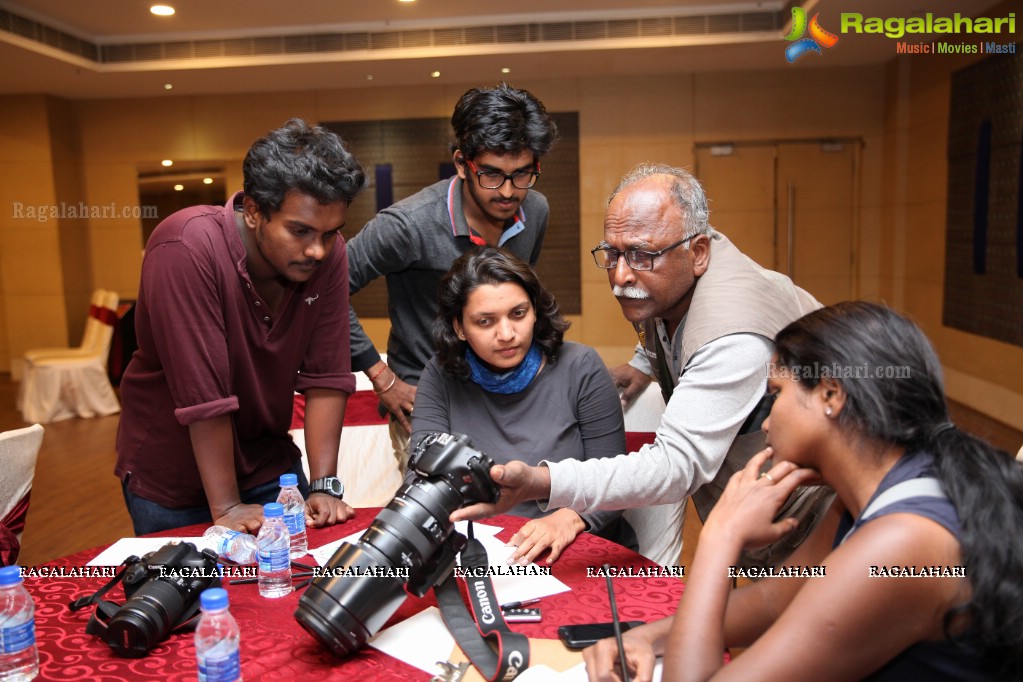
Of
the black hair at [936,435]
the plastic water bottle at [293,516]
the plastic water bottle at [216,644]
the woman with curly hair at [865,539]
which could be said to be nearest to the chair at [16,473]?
the plastic water bottle at [293,516]

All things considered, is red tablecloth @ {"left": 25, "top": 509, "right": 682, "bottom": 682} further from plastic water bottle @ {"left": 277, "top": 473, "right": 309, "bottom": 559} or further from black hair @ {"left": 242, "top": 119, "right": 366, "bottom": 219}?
black hair @ {"left": 242, "top": 119, "right": 366, "bottom": 219}

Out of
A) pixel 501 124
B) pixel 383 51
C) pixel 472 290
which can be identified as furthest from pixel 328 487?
pixel 383 51

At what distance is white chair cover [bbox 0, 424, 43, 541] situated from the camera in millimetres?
2070

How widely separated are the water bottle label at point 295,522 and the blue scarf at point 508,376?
66 cm

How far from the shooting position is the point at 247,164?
5.53ft

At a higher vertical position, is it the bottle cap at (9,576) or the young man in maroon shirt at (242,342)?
the young man in maroon shirt at (242,342)

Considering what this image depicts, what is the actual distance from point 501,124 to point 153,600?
165 cm

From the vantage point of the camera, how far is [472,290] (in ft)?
7.03

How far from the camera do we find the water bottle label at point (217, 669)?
1076 mm

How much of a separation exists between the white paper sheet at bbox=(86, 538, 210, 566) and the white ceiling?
16.8 ft

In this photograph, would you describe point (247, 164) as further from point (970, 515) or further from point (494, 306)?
point (970, 515)

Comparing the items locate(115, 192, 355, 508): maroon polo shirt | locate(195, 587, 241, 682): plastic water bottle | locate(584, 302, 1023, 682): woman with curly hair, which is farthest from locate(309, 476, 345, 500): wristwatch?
locate(584, 302, 1023, 682): woman with curly hair

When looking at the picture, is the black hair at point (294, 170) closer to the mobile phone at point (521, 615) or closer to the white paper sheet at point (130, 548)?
the white paper sheet at point (130, 548)

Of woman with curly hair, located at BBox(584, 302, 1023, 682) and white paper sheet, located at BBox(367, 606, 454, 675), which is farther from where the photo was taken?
white paper sheet, located at BBox(367, 606, 454, 675)
